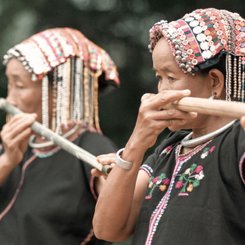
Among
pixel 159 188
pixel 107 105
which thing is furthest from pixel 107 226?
pixel 107 105

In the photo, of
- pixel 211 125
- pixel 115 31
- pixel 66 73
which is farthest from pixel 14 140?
pixel 115 31

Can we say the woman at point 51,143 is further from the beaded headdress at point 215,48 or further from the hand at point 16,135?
the beaded headdress at point 215,48

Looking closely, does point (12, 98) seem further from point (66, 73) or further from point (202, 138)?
point (202, 138)

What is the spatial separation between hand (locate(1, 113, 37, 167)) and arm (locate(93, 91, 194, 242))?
2.92ft

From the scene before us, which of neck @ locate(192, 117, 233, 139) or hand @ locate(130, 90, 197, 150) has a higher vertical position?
hand @ locate(130, 90, 197, 150)

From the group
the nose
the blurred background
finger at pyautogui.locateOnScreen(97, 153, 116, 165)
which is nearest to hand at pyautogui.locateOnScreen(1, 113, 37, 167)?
the nose

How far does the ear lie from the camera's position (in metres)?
2.48

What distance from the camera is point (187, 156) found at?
247cm

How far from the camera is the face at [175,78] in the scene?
2480mm

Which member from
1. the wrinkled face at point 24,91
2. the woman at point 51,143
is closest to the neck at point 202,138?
the woman at point 51,143

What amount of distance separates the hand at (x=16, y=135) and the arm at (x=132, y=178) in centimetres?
89

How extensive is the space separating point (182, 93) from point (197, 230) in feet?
1.16

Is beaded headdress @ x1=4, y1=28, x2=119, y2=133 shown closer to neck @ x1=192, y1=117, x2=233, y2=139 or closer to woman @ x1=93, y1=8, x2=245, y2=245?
woman @ x1=93, y1=8, x2=245, y2=245

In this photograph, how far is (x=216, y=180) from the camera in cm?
230
